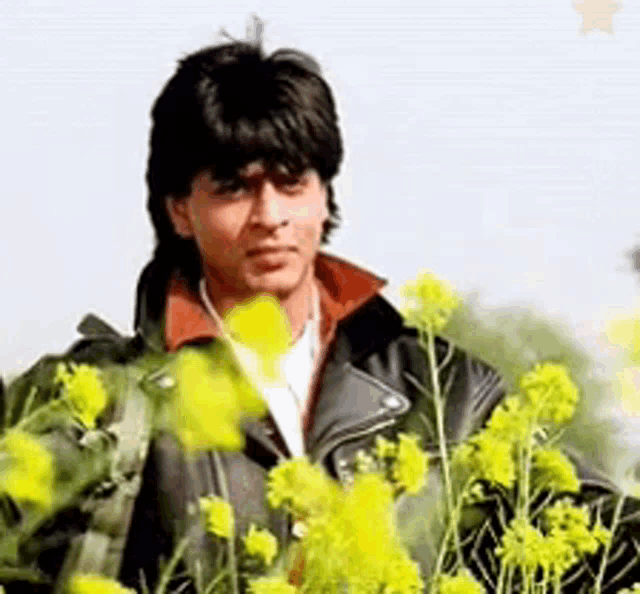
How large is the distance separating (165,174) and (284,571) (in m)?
0.56

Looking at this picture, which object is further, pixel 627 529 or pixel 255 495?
pixel 255 495

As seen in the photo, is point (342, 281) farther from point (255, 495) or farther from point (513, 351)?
point (513, 351)

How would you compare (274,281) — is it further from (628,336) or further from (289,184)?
(628,336)

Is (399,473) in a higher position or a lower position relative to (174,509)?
higher

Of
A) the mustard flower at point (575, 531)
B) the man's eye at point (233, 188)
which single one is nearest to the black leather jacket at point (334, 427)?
the man's eye at point (233, 188)

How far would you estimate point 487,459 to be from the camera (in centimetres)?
82

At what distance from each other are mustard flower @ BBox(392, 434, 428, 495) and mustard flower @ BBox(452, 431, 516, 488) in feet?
0.08

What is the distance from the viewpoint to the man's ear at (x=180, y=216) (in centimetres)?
132

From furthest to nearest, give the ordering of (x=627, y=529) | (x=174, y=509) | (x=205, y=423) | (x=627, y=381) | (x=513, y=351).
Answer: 1. (x=513, y=351)
2. (x=174, y=509)
3. (x=627, y=529)
4. (x=627, y=381)
5. (x=205, y=423)

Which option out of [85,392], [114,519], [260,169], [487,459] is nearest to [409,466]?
[487,459]

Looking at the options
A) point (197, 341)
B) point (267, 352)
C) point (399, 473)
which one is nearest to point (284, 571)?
point (399, 473)

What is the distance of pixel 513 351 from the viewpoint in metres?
1.78

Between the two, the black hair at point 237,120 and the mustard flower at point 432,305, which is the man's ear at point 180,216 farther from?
the mustard flower at point 432,305

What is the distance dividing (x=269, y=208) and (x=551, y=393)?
1.36ft
